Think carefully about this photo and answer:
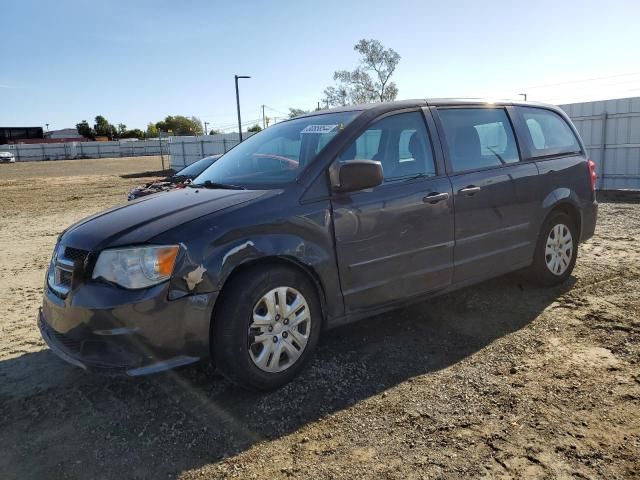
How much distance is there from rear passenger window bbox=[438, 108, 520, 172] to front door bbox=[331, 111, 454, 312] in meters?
0.27

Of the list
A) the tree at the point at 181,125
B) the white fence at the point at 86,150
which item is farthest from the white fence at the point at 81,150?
the tree at the point at 181,125

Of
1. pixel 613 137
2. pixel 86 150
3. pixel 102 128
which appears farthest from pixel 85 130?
pixel 613 137

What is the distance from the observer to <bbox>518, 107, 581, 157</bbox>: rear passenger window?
15.8 feet

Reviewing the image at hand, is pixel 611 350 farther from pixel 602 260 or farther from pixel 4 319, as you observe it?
pixel 4 319

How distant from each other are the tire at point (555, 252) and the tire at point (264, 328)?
8.47ft

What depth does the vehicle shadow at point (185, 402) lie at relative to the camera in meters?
2.66

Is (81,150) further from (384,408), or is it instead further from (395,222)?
(384,408)

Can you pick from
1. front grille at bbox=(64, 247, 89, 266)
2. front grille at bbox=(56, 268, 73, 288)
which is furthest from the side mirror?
front grille at bbox=(56, 268, 73, 288)

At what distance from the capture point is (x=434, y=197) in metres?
3.85

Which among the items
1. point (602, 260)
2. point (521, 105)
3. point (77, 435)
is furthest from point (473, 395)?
point (602, 260)

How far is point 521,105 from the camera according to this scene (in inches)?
191

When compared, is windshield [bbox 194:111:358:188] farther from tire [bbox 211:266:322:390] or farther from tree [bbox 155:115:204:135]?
tree [bbox 155:115:204:135]

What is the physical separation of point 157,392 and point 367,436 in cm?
142

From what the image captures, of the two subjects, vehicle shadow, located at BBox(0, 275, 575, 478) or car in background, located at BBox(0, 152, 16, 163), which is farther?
car in background, located at BBox(0, 152, 16, 163)
